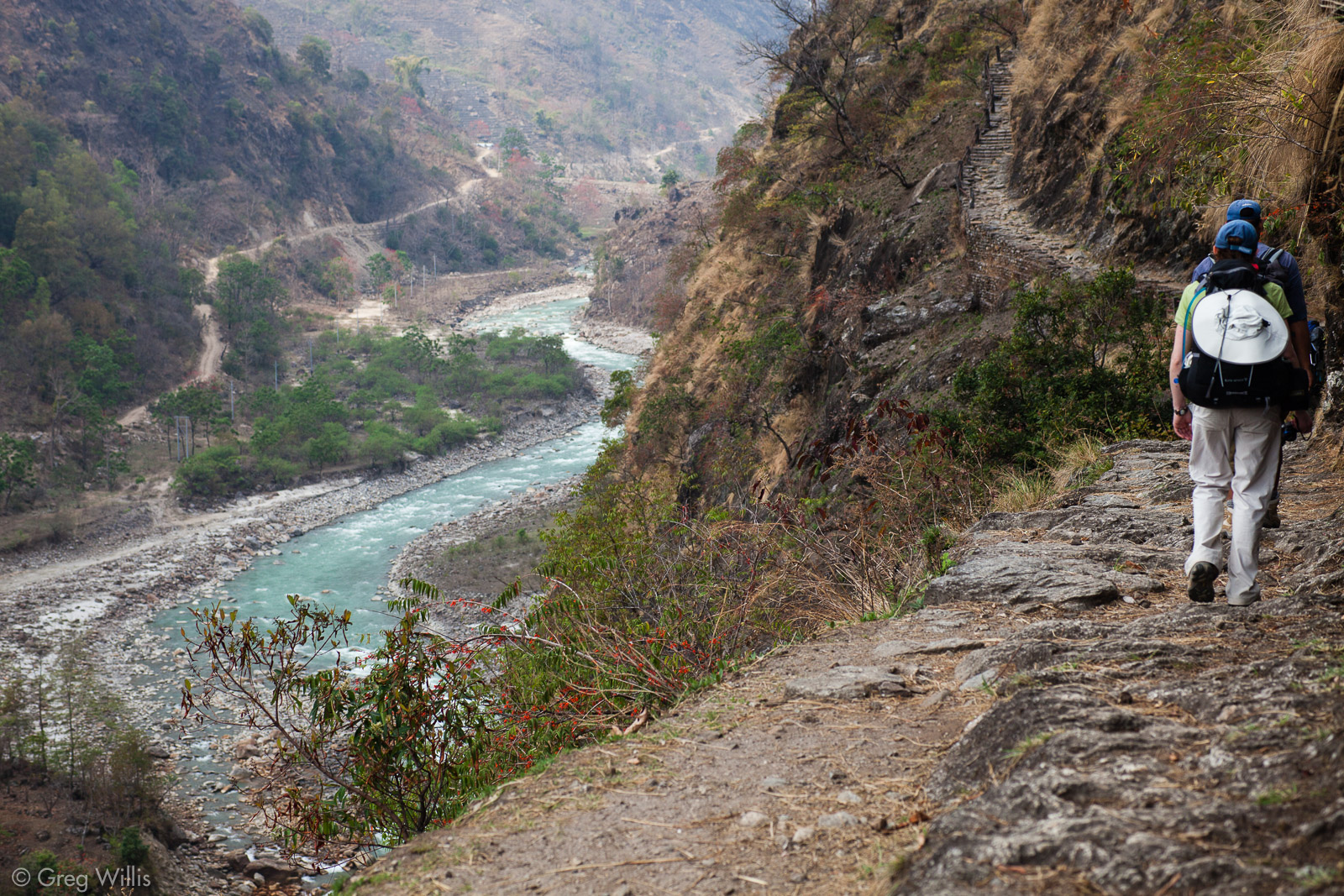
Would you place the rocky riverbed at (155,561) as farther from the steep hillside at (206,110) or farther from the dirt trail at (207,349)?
the steep hillside at (206,110)

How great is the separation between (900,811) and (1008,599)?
2342mm

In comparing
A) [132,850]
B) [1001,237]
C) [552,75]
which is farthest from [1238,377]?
[552,75]

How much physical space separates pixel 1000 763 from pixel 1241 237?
245 cm

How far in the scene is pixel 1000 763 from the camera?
246cm

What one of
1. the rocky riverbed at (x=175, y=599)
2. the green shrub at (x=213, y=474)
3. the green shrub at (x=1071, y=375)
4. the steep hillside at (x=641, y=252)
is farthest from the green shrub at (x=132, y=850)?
the steep hillside at (x=641, y=252)

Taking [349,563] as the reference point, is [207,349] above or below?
above

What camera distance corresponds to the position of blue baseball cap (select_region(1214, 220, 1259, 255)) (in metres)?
3.40

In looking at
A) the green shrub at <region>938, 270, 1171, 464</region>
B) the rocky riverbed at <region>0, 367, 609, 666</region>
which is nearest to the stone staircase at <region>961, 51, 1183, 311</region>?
the green shrub at <region>938, 270, 1171, 464</region>

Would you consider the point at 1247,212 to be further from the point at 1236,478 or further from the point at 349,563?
the point at 349,563

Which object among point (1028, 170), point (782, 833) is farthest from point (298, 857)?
point (1028, 170)

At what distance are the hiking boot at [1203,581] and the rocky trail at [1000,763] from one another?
13 cm

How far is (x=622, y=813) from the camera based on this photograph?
3.06 metres

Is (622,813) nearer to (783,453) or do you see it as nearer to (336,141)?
(783,453)

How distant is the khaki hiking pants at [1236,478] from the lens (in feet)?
10.8
